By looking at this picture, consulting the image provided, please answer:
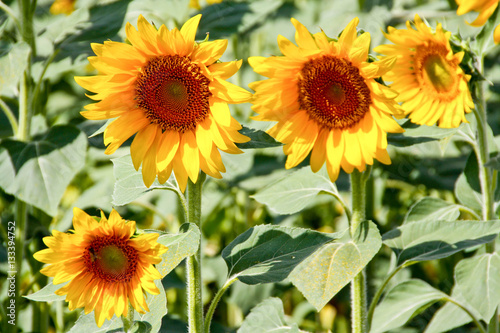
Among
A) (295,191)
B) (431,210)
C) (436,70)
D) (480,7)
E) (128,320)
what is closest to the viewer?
(480,7)

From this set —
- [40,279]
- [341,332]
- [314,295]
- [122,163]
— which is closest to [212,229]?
[341,332]

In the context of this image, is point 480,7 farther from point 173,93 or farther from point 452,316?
point 452,316

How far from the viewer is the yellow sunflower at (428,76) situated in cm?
99

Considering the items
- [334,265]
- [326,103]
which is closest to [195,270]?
[334,265]

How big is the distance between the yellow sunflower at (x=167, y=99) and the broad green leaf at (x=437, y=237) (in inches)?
16.4

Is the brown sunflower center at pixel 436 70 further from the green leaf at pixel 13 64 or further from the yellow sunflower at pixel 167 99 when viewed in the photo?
the green leaf at pixel 13 64

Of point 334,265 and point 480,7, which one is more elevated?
point 480,7

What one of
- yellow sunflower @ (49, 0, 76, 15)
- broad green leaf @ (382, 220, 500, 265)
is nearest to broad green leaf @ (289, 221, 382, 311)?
broad green leaf @ (382, 220, 500, 265)

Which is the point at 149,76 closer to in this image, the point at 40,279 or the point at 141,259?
the point at 141,259

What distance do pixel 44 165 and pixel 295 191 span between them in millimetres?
528

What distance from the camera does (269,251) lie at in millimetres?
960

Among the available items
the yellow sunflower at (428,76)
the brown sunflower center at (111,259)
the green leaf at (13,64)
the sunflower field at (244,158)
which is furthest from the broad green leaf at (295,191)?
the green leaf at (13,64)

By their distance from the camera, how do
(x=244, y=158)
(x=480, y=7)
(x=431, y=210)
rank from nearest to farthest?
(x=480, y=7) < (x=431, y=210) < (x=244, y=158)

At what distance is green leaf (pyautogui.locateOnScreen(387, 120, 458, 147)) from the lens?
40.4 inches
